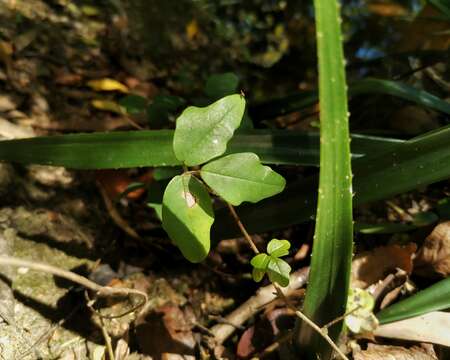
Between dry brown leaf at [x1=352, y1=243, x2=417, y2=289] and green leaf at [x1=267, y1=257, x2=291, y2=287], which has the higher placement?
green leaf at [x1=267, y1=257, x2=291, y2=287]

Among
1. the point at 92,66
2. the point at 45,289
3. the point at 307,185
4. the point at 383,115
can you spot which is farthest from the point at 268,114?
the point at 45,289

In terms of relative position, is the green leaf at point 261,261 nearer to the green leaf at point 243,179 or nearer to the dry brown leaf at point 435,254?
the green leaf at point 243,179

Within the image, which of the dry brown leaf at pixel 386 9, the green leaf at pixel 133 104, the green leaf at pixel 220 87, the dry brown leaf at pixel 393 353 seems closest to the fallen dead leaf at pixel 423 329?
the dry brown leaf at pixel 393 353

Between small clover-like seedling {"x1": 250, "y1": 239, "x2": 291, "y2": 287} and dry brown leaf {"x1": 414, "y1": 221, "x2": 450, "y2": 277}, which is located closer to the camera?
small clover-like seedling {"x1": 250, "y1": 239, "x2": 291, "y2": 287}

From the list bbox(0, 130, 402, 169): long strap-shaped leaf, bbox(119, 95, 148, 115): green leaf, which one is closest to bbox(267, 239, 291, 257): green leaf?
bbox(0, 130, 402, 169): long strap-shaped leaf

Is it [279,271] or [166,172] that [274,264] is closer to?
[279,271]

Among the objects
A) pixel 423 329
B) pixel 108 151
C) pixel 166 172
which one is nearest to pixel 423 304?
pixel 423 329

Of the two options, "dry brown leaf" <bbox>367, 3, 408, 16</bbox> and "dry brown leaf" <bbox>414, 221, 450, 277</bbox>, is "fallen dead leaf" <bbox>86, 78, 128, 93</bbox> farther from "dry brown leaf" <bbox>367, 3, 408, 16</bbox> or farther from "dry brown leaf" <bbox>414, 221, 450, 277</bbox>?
"dry brown leaf" <bbox>367, 3, 408, 16</bbox>
